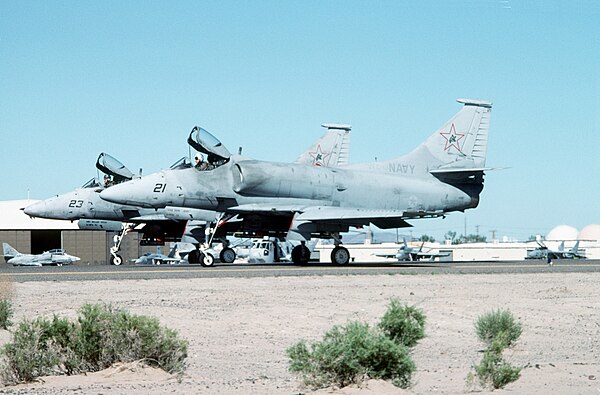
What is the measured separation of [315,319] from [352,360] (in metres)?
8.02

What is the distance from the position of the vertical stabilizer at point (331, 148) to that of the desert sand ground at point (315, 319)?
2251cm

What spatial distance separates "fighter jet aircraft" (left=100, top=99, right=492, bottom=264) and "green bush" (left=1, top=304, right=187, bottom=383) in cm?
2385

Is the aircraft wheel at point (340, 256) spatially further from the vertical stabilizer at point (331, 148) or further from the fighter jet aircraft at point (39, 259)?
the fighter jet aircraft at point (39, 259)

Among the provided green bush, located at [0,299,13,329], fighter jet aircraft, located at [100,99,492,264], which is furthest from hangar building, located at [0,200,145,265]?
green bush, located at [0,299,13,329]

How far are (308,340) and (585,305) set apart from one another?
837cm

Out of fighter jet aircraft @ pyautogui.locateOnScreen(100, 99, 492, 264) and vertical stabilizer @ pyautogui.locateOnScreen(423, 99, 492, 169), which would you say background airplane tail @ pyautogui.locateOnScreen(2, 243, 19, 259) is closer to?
fighter jet aircraft @ pyautogui.locateOnScreen(100, 99, 492, 264)

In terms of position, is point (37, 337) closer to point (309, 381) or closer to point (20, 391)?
point (20, 391)

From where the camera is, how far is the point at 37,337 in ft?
34.6

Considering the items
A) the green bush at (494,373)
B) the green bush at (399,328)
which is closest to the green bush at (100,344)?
the green bush at (399,328)

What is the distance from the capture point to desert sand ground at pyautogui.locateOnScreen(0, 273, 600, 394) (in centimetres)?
1027

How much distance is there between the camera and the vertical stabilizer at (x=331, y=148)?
5053 centimetres

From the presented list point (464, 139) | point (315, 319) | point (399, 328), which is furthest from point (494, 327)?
point (464, 139)

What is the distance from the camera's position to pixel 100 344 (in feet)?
35.8

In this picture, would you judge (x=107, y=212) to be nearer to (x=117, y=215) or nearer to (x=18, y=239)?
(x=117, y=215)
